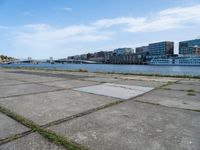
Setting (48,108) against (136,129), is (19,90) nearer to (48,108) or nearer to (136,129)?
(48,108)

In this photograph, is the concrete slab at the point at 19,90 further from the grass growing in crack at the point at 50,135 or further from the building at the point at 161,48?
the building at the point at 161,48

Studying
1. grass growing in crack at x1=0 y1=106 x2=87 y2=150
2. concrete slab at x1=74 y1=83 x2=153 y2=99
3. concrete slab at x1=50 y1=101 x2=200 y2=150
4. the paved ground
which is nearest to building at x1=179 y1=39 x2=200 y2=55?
concrete slab at x1=74 y1=83 x2=153 y2=99

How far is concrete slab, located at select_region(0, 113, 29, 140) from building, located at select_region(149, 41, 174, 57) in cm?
11724

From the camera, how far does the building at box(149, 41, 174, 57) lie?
114 metres

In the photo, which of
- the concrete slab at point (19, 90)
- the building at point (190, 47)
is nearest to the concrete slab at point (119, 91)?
the concrete slab at point (19, 90)

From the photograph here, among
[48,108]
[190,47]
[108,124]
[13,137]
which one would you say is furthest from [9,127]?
[190,47]

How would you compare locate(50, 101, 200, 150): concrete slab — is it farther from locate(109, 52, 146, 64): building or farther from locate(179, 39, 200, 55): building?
locate(179, 39, 200, 55): building

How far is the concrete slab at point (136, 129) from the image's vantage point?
7.76ft

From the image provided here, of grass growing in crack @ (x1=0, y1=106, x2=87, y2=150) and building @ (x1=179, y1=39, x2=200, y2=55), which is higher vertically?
building @ (x1=179, y1=39, x2=200, y2=55)

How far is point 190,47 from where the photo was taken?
106m

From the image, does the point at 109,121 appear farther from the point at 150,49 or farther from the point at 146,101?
the point at 150,49

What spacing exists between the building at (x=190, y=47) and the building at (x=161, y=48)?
21.8 feet

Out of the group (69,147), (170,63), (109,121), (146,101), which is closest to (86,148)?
(69,147)

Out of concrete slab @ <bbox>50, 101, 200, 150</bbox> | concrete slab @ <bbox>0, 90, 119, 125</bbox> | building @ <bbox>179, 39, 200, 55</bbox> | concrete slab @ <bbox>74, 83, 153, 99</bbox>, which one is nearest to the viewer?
concrete slab @ <bbox>50, 101, 200, 150</bbox>
